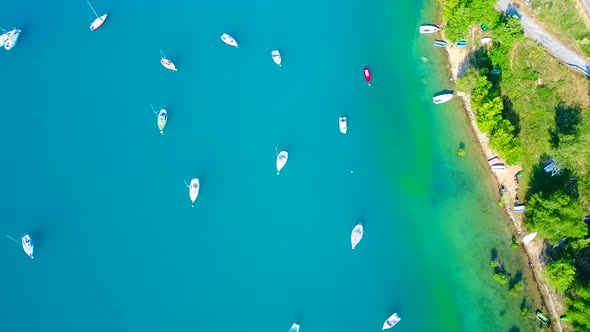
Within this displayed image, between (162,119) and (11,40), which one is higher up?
(11,40)

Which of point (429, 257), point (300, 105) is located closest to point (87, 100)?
point (300, 105)

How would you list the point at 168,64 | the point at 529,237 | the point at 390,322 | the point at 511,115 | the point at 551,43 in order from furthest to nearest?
the point at 168,64, the point at 551,43, the point at 511,115, the point at 529,237, the point at 390,322

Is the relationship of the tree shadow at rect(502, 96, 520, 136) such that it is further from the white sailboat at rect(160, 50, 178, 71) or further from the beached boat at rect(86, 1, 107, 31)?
the beached boat at rect(86, 1, 107, 31)

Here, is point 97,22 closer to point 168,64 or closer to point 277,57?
point 168,64

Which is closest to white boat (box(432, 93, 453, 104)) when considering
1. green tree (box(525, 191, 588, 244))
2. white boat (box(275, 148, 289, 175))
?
green tree (box(525, 191, 588, 244))

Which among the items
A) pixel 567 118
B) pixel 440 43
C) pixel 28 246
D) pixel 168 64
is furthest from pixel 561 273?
pixel 28 246
